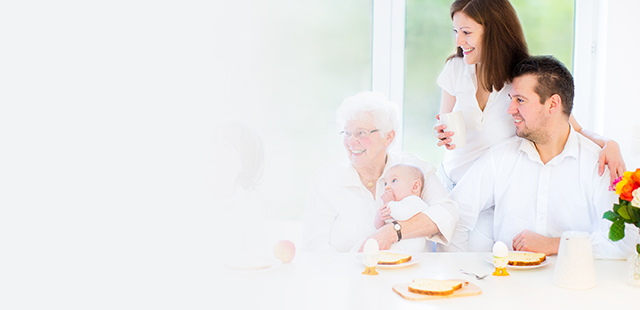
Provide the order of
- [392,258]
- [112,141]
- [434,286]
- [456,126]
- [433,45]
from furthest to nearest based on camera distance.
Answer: [433,45] → [456,126] → [392,258] → [434,286] → [112,141]

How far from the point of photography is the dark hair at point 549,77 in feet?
5.48

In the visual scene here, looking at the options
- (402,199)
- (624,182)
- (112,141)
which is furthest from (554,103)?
(112,141)

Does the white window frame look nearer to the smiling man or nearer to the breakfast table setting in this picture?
the smiling man

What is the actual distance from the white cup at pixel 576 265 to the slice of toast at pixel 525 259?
138mm

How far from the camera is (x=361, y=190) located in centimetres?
179

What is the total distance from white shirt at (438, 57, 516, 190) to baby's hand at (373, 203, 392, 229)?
444mm

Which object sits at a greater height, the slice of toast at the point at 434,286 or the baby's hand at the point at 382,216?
the baby's hand at the point at 382,216

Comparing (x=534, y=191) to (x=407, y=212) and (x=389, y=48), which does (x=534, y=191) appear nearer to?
(x=407, y=212)

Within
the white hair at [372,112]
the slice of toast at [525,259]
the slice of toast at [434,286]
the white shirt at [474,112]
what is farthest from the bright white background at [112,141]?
the white shirt at [474,112]

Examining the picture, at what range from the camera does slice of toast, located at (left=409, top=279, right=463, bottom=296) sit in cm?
103

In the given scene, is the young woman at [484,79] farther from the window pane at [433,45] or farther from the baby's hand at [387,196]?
the window pane at [433,45]

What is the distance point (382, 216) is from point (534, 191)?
57cm

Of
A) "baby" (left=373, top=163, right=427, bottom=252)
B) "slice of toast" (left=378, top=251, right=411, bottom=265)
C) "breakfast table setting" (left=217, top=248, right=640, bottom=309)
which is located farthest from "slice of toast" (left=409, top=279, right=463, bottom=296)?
"baby" (left=373, top=163, right=427, bottom=252)

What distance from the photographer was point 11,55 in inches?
7.4
